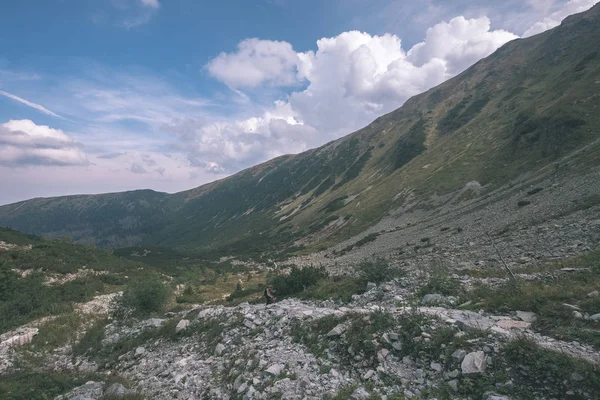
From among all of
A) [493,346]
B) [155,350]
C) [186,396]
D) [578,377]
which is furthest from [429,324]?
[155,350]

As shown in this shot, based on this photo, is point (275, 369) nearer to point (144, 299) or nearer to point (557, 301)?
point (557, 301)

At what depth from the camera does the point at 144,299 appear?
2395cm

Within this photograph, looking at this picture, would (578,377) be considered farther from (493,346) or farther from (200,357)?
(200,357)

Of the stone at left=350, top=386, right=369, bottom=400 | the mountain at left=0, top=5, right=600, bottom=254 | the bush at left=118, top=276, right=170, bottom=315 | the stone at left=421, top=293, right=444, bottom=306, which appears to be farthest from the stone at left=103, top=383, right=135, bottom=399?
the mountain at left=0, top=5, right=600, bottom=254

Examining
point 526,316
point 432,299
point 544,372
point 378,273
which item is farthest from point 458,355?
point 378,273

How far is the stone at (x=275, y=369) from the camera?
941cm

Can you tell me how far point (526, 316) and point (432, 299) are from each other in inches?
136

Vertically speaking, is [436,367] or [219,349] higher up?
[436,367]

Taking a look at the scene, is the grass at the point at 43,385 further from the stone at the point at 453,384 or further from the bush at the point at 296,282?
the bush at the point at 296,282

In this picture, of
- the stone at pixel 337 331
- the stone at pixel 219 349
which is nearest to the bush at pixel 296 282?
the stone at pixel 219 349

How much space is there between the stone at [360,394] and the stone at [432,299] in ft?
18.1

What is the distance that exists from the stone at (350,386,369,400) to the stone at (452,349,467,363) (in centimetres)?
247

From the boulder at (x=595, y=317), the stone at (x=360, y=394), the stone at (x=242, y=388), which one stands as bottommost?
the stone at (x=242, y=388)

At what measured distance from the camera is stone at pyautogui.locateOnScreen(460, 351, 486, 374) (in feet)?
23.1
